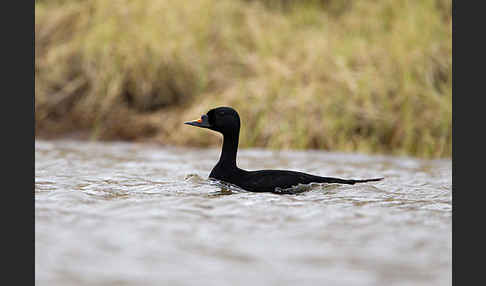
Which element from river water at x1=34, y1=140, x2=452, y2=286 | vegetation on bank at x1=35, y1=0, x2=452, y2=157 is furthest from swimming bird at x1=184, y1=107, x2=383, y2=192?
vegetation on bank at x1=35, y1=0, x2=452, y2=157

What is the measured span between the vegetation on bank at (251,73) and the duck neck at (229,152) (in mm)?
3810

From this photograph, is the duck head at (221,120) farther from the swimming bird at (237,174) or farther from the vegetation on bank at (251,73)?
the vegetation on bank at (251,73)

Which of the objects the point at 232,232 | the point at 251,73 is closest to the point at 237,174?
the point at 232,232

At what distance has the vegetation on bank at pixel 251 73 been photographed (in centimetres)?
952

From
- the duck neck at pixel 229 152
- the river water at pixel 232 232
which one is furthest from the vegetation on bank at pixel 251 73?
the duck neck at pixel 229 152

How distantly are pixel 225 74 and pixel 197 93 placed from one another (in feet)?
2.28

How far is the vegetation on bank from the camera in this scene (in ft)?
31.2

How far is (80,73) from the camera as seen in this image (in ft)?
36.5

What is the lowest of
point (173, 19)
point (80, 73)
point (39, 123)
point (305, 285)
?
point (305, 285)

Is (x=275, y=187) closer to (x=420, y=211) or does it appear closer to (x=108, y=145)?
(x=420, y=211)

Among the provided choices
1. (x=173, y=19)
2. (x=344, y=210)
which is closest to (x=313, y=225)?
(x=344, y=210)

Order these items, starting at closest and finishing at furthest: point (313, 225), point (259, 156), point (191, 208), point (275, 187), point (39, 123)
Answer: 1. point (313, 225)
2. point (191, 208)
3. point (275, 187)
4. point (259, 156)
5. point (39, 123)

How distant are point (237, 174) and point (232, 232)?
178 cm

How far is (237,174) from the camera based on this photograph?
5.53 m
